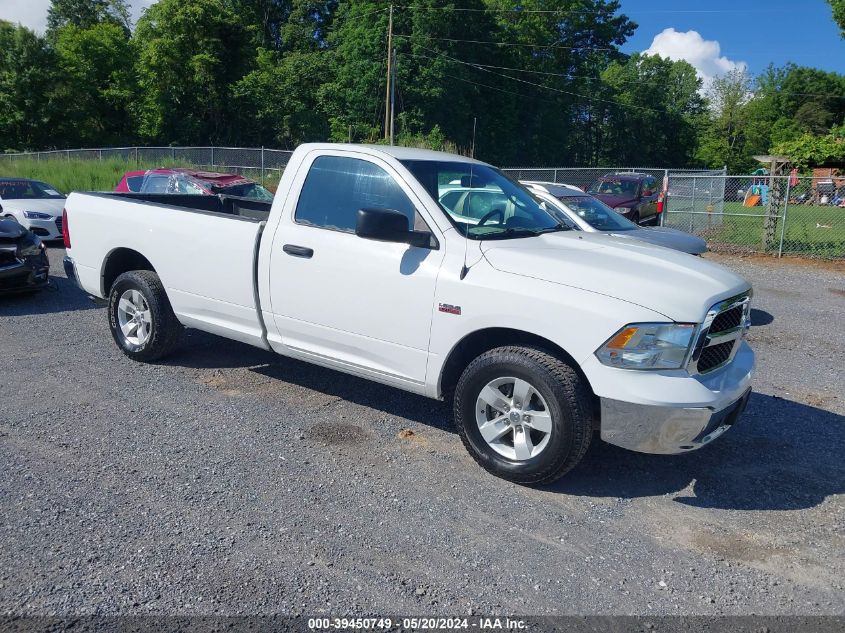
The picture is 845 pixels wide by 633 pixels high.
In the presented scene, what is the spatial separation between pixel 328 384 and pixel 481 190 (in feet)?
7.01

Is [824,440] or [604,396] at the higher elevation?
[604,396]

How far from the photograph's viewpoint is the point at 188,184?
14.3 meters

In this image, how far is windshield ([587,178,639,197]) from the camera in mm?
20906

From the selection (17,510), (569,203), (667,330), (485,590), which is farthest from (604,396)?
(569,203)

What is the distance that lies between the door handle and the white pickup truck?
11 mm

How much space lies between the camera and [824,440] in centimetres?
509

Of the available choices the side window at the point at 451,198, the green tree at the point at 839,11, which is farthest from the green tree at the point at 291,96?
the side window at the point at 451,198

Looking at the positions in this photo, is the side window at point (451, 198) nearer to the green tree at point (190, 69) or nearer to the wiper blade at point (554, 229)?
the wiper blade at point (554, 229)

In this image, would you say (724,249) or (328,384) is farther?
(724,249)

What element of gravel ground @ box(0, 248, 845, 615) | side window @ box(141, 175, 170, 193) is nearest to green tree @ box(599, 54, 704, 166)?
side window @ box(141, 175, 170, 193)

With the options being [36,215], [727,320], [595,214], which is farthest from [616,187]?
[727,320]

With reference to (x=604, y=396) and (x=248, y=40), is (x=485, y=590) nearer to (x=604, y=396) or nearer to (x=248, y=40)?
(x=604, y=396)

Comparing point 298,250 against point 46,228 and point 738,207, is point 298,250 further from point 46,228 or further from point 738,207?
point 738,207

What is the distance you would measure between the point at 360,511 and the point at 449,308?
1306 millimetres
